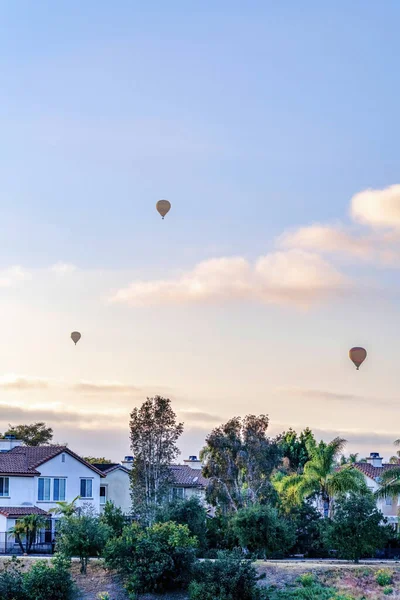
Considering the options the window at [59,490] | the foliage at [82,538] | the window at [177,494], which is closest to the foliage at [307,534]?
the window at [177,494]

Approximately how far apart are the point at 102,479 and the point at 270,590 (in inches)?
1192

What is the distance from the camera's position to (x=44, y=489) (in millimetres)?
65375

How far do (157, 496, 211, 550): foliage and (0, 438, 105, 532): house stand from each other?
1262 centimetres

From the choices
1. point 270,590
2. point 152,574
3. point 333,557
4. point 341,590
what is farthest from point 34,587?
point 333,557

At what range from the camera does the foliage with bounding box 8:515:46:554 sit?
57688 millimetres

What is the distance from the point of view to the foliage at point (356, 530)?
164 feet

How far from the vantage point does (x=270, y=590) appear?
145 feet

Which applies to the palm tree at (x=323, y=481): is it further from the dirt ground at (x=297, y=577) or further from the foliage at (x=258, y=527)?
the dirt ground at (x=297, y=577)

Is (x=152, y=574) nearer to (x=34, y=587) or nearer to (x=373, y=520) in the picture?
(x=34, y=587)

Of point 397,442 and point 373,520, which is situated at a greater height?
point 397,442

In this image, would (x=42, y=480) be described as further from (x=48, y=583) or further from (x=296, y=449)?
(x=296, y=449)

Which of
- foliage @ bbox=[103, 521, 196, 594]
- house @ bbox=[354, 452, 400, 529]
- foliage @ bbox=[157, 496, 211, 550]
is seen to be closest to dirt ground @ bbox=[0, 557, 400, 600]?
foliage @ bbox=[103, 521, 196, 594]

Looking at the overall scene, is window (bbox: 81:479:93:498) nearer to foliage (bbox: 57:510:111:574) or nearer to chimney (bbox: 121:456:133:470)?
chimney (bbox: 121:456:133:470)

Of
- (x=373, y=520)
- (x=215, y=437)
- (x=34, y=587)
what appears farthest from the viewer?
(x=215, y=437)
